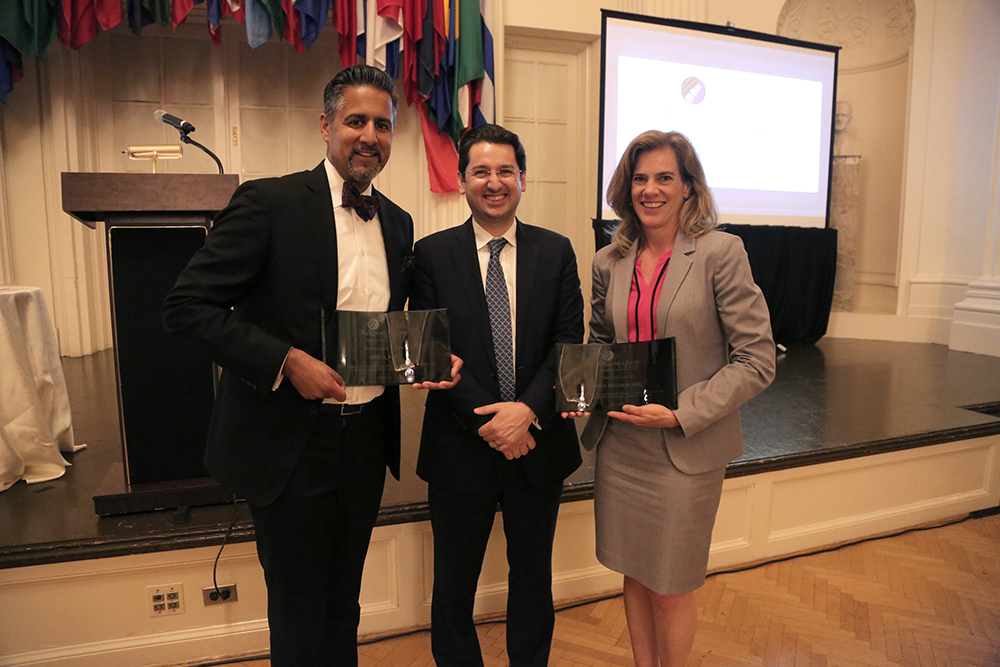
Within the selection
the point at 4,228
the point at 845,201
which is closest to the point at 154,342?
the point at 4,228

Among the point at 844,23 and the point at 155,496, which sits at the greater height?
the point at 844,23

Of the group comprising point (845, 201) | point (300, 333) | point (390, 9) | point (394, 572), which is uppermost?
point (390, 9)

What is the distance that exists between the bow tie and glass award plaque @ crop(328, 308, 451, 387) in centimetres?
27

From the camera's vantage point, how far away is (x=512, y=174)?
172 centimetres

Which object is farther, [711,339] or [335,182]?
[711,339]

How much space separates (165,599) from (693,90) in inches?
220

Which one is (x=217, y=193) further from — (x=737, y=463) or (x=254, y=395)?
(x=737, y=463)

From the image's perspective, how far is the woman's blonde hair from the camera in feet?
5.52

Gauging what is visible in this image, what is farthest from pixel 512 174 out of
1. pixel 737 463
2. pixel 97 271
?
pixel 97 271

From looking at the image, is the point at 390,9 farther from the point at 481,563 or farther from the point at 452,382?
the point at 481,563

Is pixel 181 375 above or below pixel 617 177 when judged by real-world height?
below

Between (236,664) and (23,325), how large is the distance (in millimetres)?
1757

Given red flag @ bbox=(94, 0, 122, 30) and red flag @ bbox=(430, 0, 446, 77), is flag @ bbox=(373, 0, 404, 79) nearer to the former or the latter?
red flag @ bbox=(430, 0, 446, 77)

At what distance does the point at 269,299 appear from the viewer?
5.00 feet
